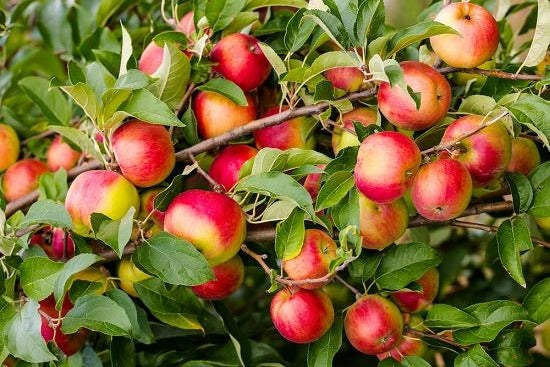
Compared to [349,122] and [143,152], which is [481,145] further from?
[143,152]

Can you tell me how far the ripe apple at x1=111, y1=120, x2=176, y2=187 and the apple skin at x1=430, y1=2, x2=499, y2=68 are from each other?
0.27m

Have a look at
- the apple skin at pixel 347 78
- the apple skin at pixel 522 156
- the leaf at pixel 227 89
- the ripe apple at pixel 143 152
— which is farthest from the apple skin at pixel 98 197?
the apple skin at pixel 522 156

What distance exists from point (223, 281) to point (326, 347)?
119 millimetres

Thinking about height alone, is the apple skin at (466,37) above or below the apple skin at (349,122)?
above

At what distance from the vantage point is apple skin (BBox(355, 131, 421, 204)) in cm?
58

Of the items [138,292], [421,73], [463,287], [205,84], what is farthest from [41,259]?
[463,287]

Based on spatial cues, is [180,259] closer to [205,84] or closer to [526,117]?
[205,84]

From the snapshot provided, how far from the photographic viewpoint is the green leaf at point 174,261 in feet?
1.97

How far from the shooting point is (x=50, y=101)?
87 centimetres

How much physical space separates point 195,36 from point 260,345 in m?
0.38

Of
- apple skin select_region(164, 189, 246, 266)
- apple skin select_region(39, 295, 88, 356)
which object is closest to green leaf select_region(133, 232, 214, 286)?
apple skin select_region(164, 189, 246, 266)

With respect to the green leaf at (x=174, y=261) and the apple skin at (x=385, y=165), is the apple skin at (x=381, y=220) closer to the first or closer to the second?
the apple skin at (x=385, y=165)

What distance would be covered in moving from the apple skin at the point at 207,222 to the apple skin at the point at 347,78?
157 millimetres

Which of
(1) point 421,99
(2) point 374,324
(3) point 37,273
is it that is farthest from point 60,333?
(1) point 421,99
